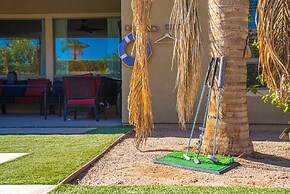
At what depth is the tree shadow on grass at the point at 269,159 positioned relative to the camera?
18.0ft

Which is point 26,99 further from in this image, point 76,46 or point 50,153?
point 50,153

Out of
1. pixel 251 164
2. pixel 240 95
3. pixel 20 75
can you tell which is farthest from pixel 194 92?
pixel 20 75

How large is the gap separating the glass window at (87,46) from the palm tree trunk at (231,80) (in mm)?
6618

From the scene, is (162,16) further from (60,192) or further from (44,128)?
(60,192)

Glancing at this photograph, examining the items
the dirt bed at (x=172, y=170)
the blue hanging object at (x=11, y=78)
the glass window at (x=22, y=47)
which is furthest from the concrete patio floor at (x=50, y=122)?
the dirt bed at (x=172, y=170)

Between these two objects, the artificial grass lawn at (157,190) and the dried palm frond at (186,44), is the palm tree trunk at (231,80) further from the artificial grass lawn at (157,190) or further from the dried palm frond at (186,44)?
the artificial grass lawn at (157,190)

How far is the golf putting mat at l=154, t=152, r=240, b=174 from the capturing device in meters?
4.96

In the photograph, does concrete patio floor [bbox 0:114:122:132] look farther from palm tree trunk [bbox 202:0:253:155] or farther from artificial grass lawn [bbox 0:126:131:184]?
palm tree trunk [bbox 202:0:253:155]

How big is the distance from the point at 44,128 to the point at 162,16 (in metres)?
3.31

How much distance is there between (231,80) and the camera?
564 cm

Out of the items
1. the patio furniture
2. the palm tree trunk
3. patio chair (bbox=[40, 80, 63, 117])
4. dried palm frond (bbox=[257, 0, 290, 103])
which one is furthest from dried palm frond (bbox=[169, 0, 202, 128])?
the patio furniture

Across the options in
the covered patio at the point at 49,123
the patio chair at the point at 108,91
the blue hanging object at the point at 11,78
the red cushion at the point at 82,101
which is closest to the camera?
the covered patio at the point at 49,123

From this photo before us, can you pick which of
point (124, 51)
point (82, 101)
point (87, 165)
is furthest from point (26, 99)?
point (87, 165)

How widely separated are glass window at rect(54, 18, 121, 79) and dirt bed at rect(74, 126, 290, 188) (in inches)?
228
